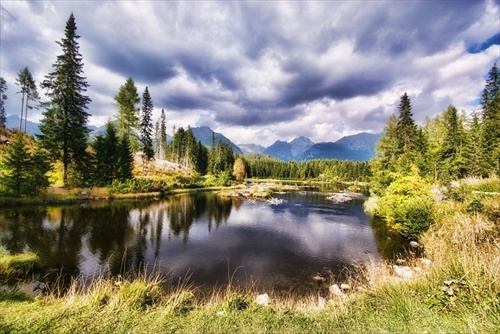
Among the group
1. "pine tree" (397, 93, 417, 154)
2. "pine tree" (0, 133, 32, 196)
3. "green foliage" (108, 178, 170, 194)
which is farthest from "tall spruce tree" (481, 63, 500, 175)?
"pine tree" (0, 133, 32, 196)

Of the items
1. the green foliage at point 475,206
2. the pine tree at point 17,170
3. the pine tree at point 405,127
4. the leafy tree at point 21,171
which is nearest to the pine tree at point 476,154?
the pine tree at point 405,127

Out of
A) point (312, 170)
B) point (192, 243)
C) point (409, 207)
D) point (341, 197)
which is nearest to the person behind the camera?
point (192, 243)

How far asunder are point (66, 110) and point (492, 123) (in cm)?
6371

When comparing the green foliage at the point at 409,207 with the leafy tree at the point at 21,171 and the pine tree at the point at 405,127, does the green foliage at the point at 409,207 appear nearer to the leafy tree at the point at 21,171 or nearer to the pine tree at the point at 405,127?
the pine tree at the point at 405,127

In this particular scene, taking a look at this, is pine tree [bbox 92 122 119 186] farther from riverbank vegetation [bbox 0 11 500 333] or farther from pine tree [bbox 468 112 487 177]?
pine tree [bbox 468 112 487 177]

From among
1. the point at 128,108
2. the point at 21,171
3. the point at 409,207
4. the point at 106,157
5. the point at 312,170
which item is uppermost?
the point at 128,108

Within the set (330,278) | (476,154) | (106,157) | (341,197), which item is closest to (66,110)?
(106,157)

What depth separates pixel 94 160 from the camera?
1438 inches

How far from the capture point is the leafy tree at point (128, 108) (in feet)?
145

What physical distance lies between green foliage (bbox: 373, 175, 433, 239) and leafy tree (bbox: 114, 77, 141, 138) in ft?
141

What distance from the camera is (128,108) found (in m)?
44.7

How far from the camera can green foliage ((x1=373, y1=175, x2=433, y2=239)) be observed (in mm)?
17672

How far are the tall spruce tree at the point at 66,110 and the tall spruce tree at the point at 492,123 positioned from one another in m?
57.1

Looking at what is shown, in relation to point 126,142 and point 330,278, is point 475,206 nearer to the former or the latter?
point 330,278
